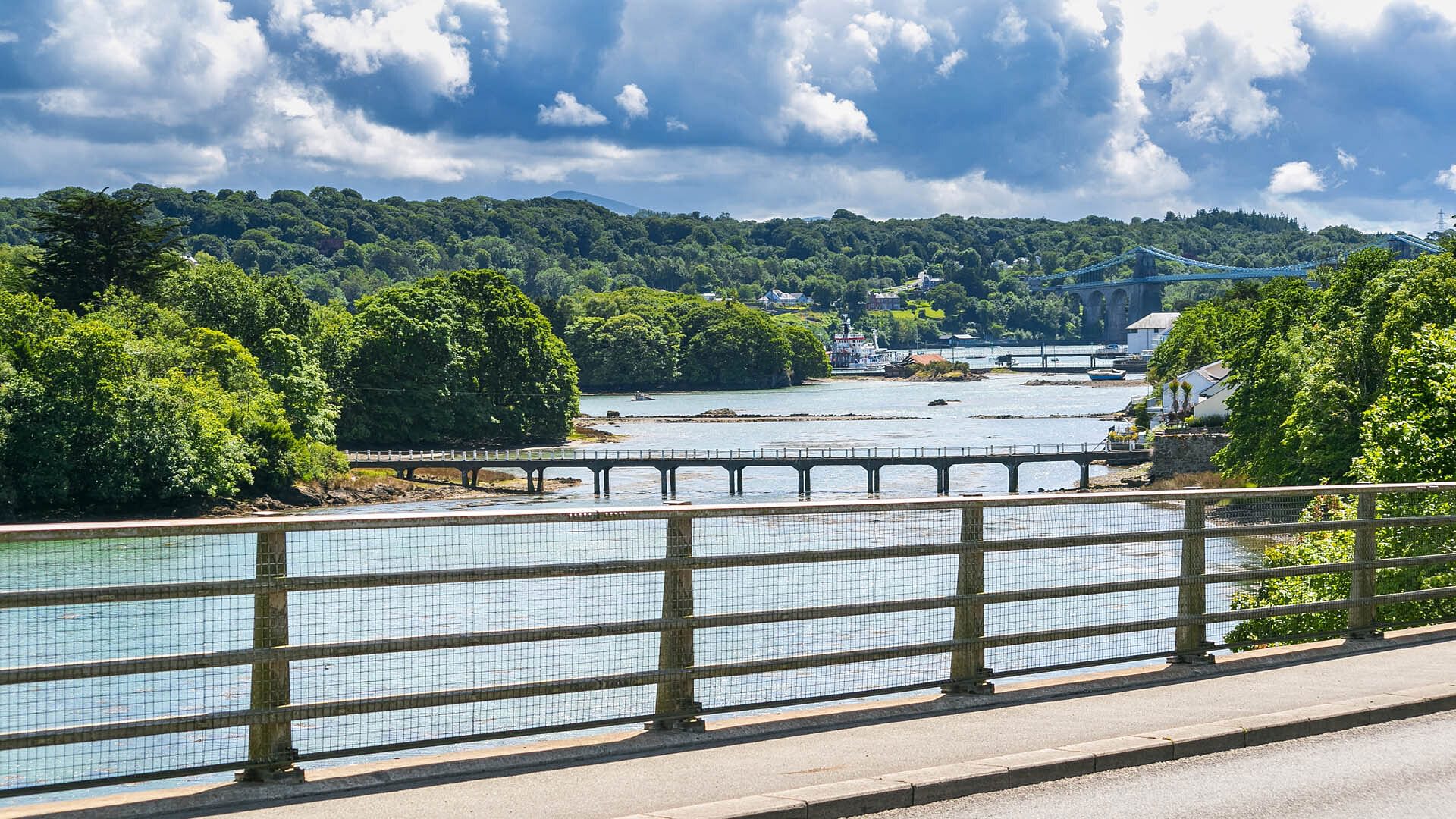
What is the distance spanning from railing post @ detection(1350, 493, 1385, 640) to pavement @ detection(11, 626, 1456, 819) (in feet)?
4.08

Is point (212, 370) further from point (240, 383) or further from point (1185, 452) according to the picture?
point (1185, 452)

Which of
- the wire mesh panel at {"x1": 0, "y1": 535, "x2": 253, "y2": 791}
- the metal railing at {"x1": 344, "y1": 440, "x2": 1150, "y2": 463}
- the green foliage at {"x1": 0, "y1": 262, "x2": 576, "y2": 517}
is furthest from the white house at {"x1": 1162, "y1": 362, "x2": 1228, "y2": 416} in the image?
the wire mesh panel at {"x1": 0, "y1": 535, "x2": 253, "y2": 791}

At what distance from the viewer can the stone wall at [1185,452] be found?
9312 cm

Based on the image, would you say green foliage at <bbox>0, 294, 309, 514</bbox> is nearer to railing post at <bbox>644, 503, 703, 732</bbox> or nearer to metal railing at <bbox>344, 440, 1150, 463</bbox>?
metal railing at <bbox>344, 440, 1150, 463</bbox>

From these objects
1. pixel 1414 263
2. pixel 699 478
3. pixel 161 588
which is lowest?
pixel 699 478

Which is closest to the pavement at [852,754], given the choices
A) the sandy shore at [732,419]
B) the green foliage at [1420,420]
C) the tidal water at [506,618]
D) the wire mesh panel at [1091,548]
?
the wire mesh panel at [1091,548]

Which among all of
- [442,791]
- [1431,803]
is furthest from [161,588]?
[1431,803]

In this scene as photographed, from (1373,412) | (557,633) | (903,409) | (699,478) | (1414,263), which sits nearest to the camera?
(557,633)

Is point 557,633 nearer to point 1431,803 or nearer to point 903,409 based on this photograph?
point 1431,803

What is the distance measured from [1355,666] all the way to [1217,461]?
73.1 m

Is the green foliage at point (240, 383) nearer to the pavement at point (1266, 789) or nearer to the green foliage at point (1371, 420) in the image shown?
the green foliage at point (1371, 420)

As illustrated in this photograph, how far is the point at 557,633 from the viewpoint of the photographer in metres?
8.41

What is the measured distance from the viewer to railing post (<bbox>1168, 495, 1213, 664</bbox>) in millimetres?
10898

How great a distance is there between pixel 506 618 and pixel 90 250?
83.1 meters
